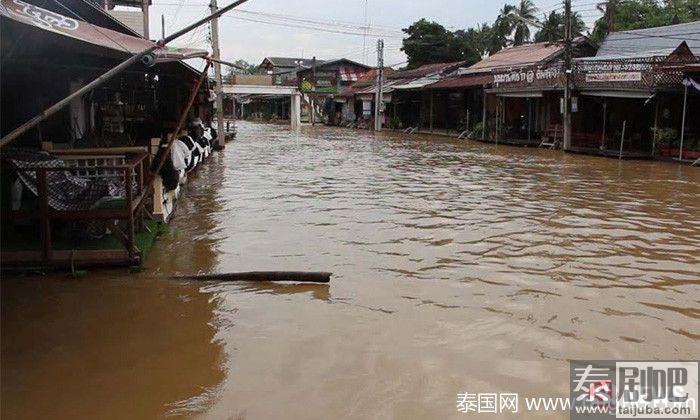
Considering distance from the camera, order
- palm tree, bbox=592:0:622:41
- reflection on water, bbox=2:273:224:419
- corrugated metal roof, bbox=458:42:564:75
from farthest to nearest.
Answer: palm tree, bbox=592:0:622:41 < corrugated metal roof, bbox=458:42:564:75 < reflection on water, bbox=2:273:224:419

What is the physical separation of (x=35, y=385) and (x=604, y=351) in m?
4.34

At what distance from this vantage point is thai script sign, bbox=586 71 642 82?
2153 cm

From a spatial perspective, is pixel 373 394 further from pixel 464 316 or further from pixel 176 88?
pixel 176 88

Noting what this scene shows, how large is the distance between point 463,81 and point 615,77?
44.1 ft

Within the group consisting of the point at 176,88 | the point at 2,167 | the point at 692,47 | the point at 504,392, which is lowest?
the point at 504,392

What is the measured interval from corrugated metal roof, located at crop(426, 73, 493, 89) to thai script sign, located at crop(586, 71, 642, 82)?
7.91 metres

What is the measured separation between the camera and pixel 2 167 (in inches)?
272

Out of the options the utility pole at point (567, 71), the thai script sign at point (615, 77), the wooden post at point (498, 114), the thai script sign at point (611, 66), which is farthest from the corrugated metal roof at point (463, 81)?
the thai script sign at point (615, 77)

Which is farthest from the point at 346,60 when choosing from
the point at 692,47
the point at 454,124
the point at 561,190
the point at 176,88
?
the point at 561,190

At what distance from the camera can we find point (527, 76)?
2858 centimetres

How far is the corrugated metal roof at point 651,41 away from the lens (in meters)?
25.2

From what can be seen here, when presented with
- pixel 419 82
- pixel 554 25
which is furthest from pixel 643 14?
pixel 419 82

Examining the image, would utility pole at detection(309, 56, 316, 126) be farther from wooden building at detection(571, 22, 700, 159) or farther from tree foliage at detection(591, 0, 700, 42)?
wooden building at detection(571, 22, 700, 159)


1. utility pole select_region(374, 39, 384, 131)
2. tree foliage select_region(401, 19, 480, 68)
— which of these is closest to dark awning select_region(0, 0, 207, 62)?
utility pole select_region(374, 39, 384, 131)
